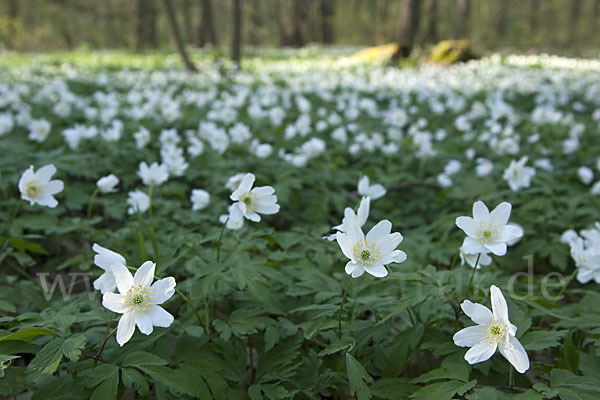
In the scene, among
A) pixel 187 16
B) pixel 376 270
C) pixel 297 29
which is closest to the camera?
pixel 376 270

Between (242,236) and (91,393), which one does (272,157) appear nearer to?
(242,236)

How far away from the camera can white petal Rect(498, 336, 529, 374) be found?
4.47 ft

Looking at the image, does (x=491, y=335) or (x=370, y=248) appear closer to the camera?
(x=491, y=335)

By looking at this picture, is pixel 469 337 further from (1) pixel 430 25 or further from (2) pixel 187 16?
(2) pixel 187 16

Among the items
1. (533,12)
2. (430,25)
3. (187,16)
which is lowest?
(430,25)

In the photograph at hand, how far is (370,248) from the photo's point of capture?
5.05ft

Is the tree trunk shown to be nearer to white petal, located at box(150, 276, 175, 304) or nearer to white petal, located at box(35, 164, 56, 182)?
white petal, located at box(35, 164, 56, 182)

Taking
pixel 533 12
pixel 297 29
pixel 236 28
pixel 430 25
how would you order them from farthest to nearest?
pixel 533 12 → pixel 297 29 → pixel 430 25 → pixel 236 28

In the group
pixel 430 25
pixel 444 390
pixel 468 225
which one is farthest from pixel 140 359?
pixel 430 25

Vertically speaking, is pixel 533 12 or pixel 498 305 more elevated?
pixel 533 12

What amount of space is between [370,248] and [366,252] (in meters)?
0.03

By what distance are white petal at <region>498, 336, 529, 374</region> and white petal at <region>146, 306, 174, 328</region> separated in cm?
99

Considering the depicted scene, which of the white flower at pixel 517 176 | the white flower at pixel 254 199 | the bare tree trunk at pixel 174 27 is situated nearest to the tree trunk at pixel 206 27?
the bare tree trunk at pixel 174 27

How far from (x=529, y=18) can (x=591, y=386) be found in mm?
40744
